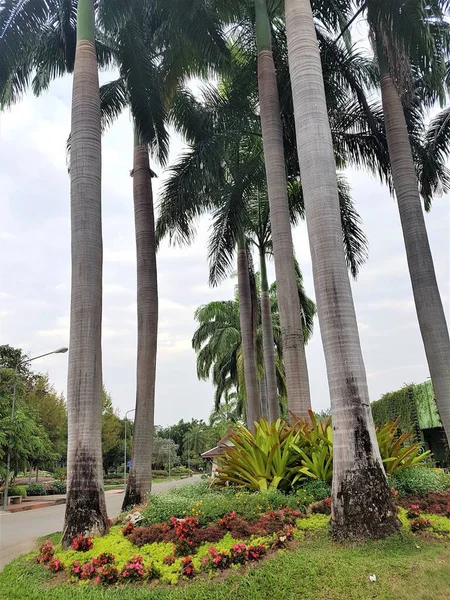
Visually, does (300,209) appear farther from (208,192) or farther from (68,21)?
(68,21)

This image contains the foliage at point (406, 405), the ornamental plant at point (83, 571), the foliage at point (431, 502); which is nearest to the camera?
the ornamental plant at point (83, 571)

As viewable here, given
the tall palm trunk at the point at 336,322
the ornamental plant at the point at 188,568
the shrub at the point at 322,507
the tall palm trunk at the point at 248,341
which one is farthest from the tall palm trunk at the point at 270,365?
the ornamental plant at the point at 188,568

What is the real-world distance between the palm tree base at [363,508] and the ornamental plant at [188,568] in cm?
158

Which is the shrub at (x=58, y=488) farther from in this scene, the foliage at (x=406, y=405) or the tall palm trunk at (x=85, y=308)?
the tall palm trunk at (x=85, y=308)

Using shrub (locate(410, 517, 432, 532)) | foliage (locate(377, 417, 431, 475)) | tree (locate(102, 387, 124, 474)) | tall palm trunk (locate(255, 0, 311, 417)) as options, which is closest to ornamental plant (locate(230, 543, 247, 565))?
shrub (locate(410, 517, 432, 532))

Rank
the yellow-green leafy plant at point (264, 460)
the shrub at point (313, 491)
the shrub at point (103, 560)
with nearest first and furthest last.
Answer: the shrub at point (103, 560)
the shrub at point (313, 491)
the yellow-green leafy plant at point (264, 460)

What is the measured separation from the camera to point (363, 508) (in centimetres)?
536

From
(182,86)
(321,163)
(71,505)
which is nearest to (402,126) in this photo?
(321,163)

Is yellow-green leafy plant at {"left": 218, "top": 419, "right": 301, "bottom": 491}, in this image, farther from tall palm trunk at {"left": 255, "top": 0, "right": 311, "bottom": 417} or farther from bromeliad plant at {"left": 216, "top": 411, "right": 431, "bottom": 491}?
tall palm trunk at {"left": 255, "top": 0, "right": 311, "bottom": 417}

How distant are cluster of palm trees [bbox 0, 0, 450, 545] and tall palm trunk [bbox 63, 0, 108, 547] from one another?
2 cm

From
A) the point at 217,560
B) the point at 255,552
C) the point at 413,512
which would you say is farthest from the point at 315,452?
the point at 217,560

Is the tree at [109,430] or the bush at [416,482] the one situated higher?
the tree at [109,430]

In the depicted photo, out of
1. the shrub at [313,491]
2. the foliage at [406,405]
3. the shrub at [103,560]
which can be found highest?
the foliage at [406,405]

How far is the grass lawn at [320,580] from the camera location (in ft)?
Answer: 13.8
